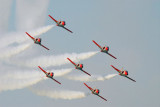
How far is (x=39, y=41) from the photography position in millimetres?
157500

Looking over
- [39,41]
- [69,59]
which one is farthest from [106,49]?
[39,41]

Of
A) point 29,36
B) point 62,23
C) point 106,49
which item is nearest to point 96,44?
point 106,49

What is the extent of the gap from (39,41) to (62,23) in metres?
10.7

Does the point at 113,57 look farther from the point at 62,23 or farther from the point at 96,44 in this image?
the point at 62,23

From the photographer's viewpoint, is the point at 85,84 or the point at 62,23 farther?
the point at 85,84

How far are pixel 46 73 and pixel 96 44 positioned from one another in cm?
2097

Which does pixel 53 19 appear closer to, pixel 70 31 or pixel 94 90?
pixel 70 31

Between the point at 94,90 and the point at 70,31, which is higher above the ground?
the point at 70,31

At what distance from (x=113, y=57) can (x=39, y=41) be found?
2718cm

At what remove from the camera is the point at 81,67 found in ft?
525

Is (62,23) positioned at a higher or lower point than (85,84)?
higher

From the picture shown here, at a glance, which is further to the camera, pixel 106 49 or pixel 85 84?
pixel 85 84

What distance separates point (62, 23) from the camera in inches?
6107

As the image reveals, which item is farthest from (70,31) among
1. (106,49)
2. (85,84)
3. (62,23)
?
(85,84)
